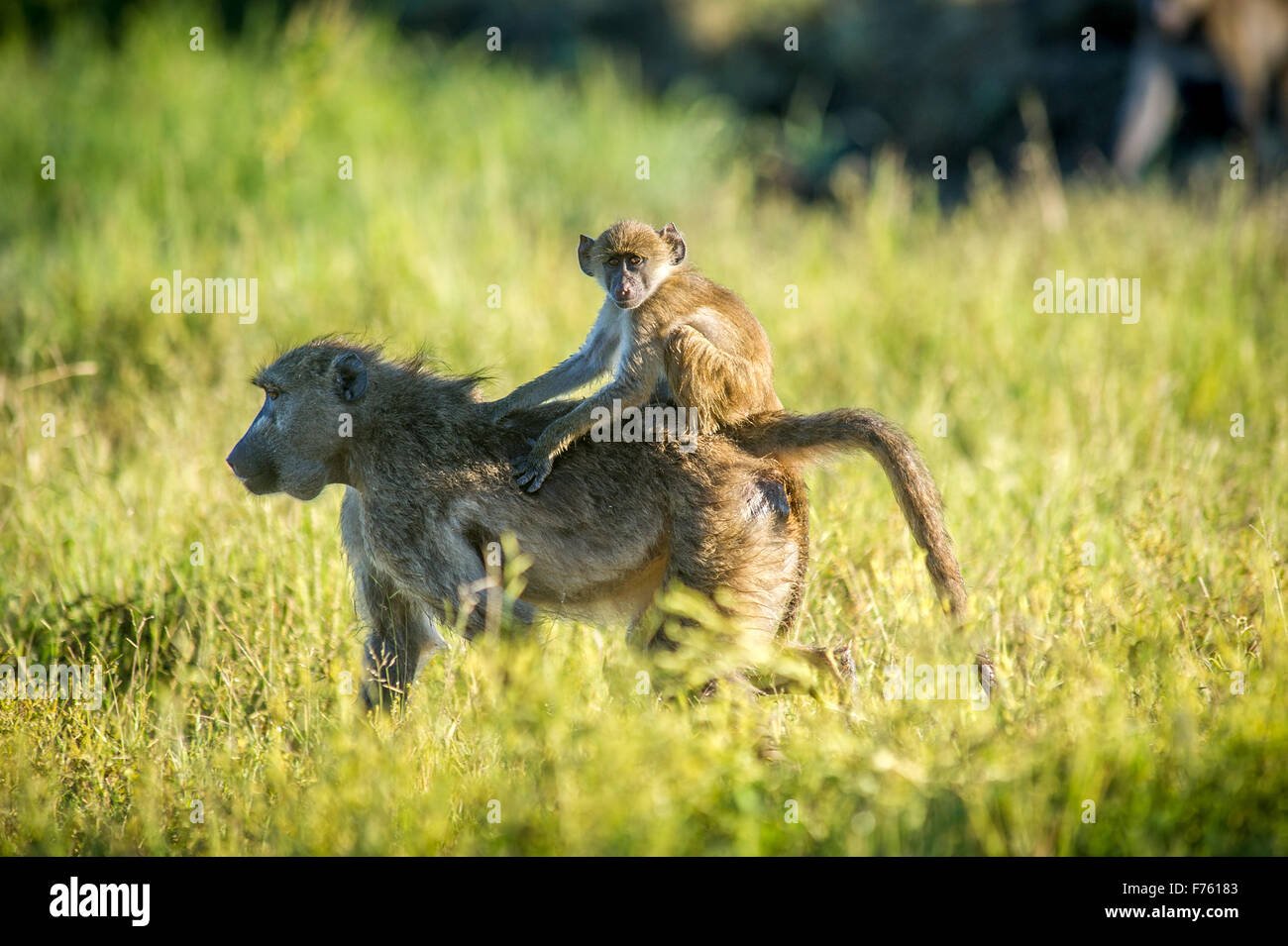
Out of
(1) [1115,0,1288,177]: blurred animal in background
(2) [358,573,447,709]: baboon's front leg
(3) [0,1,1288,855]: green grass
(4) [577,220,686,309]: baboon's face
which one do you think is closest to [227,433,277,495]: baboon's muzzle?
(2) [358,573,447,709]: baboon's front leg

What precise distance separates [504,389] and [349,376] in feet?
10.7

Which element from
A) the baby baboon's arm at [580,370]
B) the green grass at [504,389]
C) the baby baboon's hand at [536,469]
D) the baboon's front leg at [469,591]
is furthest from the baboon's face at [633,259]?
the green grass at [504,389]

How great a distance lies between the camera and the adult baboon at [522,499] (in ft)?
12.4

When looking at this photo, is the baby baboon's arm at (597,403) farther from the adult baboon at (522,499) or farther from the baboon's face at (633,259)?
the baboon's face at (633,259)

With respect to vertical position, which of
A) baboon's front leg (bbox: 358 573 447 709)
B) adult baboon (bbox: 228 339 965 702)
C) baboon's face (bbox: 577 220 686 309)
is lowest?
baboon's front leg (bbox: 358 573 447 709)

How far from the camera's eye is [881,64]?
15.0 meters

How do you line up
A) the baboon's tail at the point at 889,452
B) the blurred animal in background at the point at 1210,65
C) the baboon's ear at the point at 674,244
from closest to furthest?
the baboon's tail at the point at 889,452, the baboon's ear at the point at 674,244, the blurred animal in background at the point at 1210,65

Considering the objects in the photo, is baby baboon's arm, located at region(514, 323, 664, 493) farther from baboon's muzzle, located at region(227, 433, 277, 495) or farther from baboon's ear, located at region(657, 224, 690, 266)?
baboon's muzzle, located at region(227, 433, 277, 495)

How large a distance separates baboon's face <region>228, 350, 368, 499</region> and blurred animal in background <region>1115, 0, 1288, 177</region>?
30.9 ft

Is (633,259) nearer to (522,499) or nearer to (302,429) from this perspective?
(522,499)

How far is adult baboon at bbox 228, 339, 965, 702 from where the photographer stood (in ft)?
12.4

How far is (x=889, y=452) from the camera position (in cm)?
373
